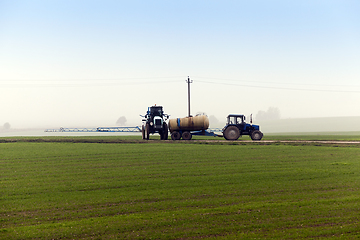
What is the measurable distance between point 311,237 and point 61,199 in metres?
8.99

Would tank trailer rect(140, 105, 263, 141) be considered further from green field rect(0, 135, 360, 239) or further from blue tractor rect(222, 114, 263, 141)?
green field rect(0, 135, 360, 239)

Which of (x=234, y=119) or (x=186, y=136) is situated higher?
(x=234, y=119)

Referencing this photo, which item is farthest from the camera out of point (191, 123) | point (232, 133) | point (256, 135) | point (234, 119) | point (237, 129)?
point (191, 123)

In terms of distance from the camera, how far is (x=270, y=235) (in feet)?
29.1

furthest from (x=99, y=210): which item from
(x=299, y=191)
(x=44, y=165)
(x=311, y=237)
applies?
(x=44, y=165)

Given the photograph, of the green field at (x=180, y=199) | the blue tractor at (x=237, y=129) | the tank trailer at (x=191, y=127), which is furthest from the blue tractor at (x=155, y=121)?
the green field at (x=180, y=199)

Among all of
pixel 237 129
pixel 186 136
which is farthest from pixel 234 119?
pixel 186 136

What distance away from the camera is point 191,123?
3672 centimetres

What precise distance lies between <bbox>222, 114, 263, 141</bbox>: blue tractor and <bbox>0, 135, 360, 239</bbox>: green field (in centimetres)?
1413

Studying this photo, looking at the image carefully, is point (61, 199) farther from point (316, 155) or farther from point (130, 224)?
point (316, 155)

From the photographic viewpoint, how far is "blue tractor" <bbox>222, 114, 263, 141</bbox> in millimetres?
34769

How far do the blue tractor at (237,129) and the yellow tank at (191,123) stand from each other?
274 centimetres

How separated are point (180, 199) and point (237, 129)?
2369 cm

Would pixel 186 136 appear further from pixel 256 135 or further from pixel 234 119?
pixel 256 135
